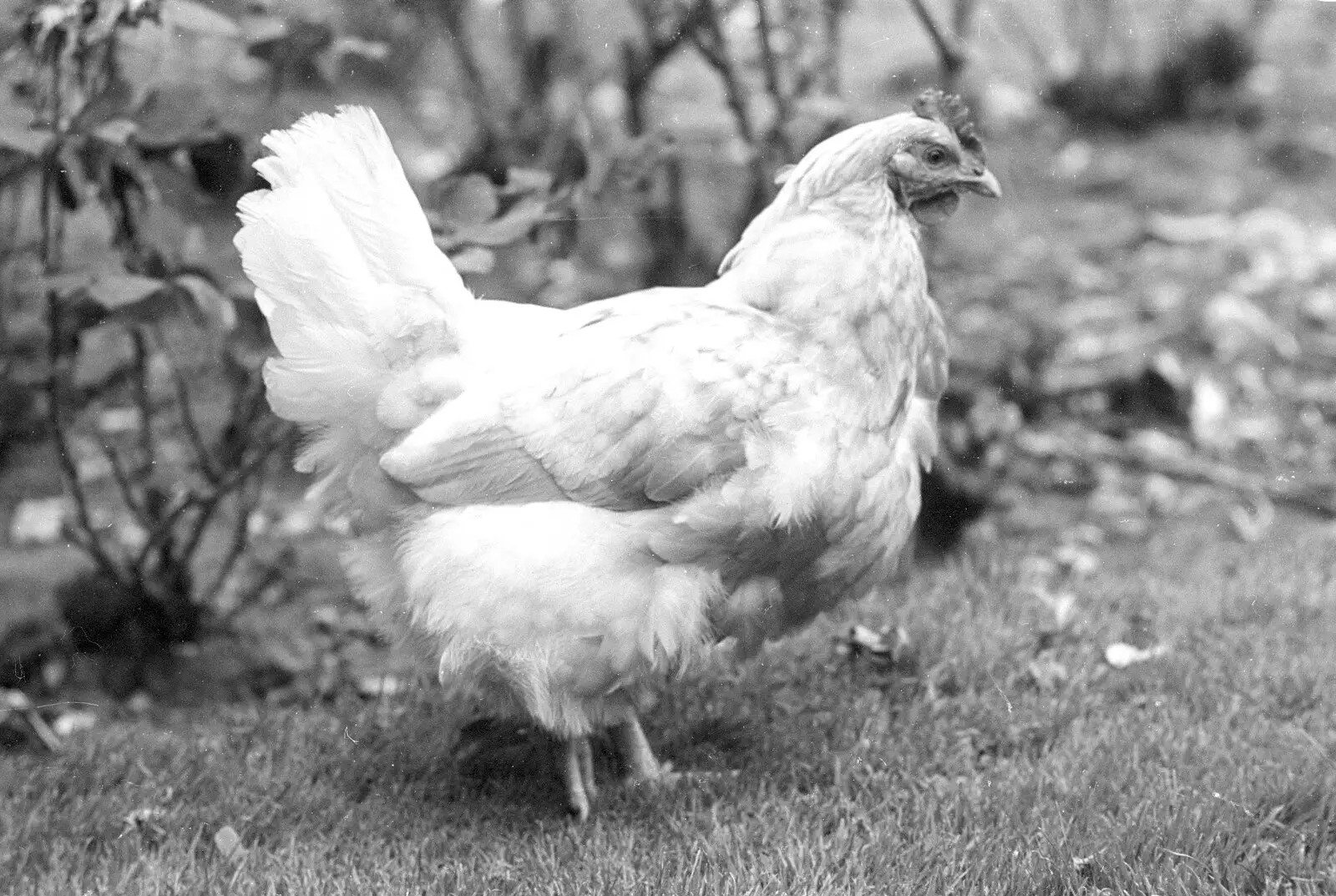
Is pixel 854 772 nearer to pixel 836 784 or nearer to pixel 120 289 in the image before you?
pixel 836 784

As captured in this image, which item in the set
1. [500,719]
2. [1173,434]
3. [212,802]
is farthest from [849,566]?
[1173,434]

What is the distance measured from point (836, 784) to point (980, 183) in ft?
4.59

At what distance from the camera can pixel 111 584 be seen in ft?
15.0

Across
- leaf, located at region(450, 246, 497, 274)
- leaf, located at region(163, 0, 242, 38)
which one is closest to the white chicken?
leaf, located at region(450, 246, 497, 274)

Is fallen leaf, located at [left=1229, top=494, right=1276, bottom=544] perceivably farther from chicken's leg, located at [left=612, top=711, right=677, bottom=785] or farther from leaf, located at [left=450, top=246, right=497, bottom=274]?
leaf, located at [left=450, top=246, right=497, bottom=274]

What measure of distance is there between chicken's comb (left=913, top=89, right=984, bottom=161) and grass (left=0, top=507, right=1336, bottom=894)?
1.38m

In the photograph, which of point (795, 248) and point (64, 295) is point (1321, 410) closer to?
point (795, 248)

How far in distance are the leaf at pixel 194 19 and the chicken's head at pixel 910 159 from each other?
145cm

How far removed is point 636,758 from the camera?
340 centimetres

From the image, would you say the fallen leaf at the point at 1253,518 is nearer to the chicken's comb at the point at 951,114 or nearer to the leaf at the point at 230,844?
the chicken's comb at the point at 951,114

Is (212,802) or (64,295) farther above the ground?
(64,295)

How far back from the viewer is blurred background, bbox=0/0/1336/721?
3.82m

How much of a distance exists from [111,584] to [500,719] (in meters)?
1.76

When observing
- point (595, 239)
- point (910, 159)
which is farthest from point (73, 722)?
point (595, 239)
